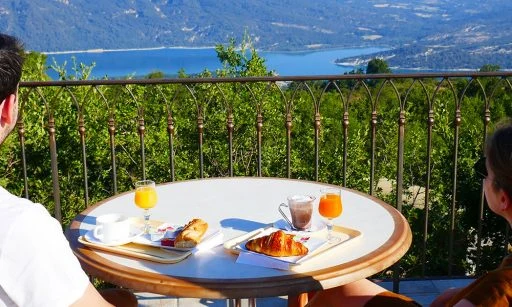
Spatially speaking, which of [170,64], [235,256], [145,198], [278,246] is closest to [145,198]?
[145,198]

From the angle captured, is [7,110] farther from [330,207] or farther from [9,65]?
[330,207]

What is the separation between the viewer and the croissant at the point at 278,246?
5.58ft

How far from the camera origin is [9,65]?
123 cm

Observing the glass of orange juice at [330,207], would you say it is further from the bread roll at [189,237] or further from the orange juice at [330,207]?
the bread roll at [189,237]

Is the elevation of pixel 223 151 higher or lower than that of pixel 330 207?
lower

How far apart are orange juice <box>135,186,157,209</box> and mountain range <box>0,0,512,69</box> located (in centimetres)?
4087

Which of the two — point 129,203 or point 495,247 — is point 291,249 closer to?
point 129,203

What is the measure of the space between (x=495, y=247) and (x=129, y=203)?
11139mm

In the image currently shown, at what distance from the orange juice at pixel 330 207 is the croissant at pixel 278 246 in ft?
0.75

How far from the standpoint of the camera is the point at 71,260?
1165mm

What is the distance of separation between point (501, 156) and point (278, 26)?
92.2 m

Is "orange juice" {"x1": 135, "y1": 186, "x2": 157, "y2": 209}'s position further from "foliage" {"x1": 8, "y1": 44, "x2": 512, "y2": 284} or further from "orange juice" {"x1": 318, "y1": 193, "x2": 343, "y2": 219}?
"foliage" {"x1": 8, "y1": 44, "x2": 512, "y2": 284}

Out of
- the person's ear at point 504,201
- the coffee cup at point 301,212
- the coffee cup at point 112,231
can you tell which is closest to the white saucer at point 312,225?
the coffee cup at point 301,212

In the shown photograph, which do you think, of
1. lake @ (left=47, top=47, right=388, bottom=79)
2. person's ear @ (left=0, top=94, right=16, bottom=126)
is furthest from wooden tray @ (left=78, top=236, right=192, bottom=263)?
lake @ (left=47, top=47, right=388, bottom=79)
